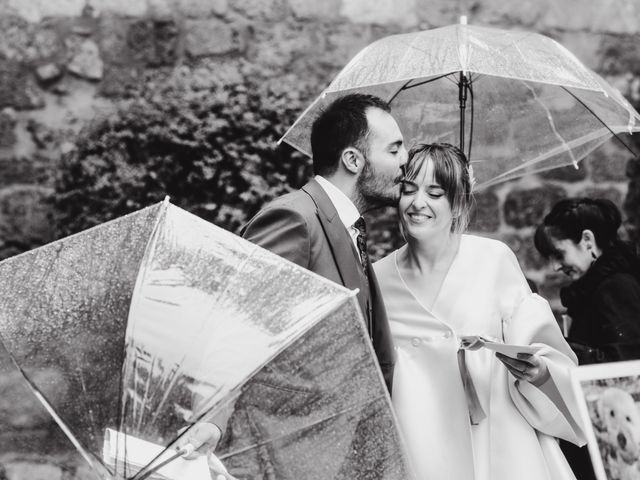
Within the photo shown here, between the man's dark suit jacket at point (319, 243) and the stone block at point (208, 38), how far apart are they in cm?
333

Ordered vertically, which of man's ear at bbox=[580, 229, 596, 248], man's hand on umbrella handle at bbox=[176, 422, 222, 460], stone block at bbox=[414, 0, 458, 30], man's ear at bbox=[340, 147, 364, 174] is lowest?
man's ear at bbox=[580, 229, 596, 248]

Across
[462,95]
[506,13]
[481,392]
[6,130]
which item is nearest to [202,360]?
[481,392]

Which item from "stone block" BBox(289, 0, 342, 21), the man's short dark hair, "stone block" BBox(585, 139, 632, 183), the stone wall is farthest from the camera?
"stone block" BBox(585, 139, 632, 183)

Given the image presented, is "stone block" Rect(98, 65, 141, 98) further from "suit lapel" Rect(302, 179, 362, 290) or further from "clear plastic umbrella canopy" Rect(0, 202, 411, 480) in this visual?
"clear plastic umbrella canopy" Rect(0, 202, 411, 480)

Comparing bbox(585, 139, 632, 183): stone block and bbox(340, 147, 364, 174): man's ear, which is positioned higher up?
bbox(340, 147, 364, 174): man's ear

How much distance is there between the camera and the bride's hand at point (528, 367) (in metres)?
2.97

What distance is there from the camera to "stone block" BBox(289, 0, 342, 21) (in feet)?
21.4

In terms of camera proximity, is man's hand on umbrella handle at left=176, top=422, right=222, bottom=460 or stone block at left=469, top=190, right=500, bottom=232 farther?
stone block at left=469, top=190, right=500, bottom=232

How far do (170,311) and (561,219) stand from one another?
2.67m

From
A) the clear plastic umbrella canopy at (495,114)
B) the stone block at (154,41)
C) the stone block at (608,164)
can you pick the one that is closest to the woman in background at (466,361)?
the clear plastic umbrella canopy at (495,114)

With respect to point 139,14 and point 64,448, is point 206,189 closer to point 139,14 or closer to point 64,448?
point 139,14

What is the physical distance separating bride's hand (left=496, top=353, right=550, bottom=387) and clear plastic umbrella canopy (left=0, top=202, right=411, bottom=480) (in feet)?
3.13

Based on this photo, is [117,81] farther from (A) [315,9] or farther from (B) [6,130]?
(A) [315,9]

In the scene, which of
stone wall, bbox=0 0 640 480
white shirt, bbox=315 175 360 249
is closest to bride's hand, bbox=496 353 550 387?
white shirt, bbox=315 175 360 249
